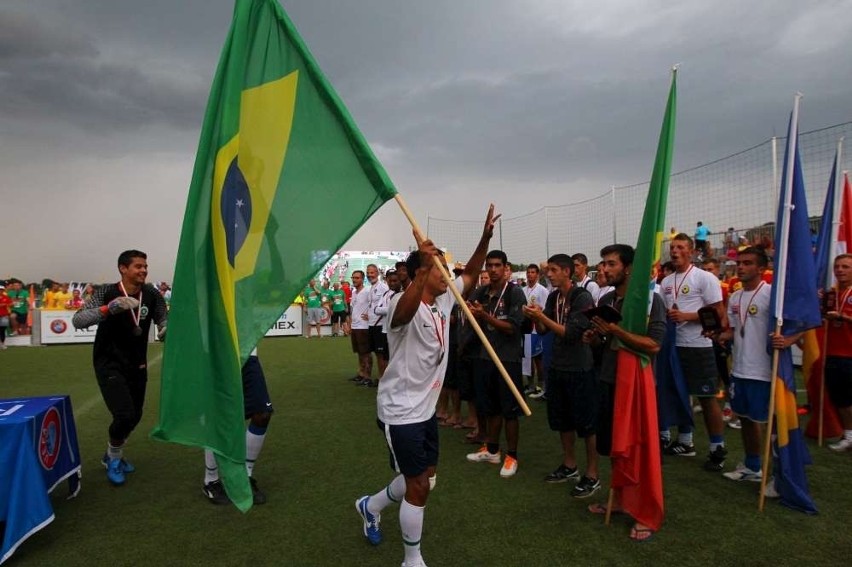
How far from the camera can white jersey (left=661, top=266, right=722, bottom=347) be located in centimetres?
577

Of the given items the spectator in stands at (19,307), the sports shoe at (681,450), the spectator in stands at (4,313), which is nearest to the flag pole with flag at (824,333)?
the sports shoe at (681,450)

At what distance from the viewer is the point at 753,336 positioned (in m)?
5.01

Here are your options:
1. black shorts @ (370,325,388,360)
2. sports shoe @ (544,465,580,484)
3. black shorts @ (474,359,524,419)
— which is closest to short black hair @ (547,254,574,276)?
black shorts @ (474,359,524,419)

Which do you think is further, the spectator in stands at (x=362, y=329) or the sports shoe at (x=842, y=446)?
the spectator in stands at (x=362, y=329)

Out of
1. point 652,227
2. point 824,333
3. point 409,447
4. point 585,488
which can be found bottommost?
point 585,488

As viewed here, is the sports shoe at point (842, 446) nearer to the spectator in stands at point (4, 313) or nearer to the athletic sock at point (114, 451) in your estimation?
the athletic sock at point (114, 451)

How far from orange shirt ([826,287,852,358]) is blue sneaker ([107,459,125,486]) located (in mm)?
7624

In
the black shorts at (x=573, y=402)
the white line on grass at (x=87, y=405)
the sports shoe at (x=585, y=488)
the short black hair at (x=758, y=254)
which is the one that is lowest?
the sports shoe at (x=585, y=488)

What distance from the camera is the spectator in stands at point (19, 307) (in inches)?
679

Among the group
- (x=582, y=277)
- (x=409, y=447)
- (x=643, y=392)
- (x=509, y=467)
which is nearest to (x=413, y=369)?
(x=409, y=447)

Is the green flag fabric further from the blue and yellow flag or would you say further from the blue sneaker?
the blue sneaker

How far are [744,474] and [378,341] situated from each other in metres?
6.26

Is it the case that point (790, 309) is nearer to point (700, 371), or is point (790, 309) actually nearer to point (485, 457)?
point (700, 371)

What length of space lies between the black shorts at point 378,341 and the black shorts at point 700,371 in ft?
16.8
